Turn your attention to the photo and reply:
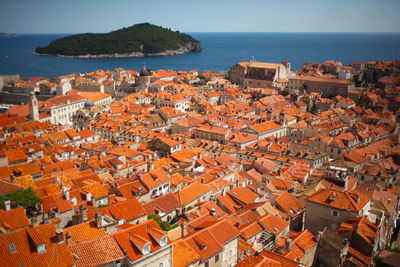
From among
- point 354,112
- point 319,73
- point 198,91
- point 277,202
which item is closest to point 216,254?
point 277,202

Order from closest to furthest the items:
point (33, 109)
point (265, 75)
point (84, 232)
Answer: point (84, 232), point (33, 109), point (265, 75)

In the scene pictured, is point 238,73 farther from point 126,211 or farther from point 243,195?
point 126,211

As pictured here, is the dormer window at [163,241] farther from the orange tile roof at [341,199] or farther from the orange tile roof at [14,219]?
the orange tile roof at [341,199]

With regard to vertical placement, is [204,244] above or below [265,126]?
above

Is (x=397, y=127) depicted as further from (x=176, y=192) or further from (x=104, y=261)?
(x=104, y=261)

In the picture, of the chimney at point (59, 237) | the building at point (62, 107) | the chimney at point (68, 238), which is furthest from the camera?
the building at point (62, 107)

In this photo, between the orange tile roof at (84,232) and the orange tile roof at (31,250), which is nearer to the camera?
the orange tile roof at (31,250)

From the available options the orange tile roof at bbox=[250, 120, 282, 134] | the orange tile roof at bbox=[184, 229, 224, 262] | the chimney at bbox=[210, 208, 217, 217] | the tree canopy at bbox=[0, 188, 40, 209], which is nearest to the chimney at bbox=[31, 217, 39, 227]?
the tree canopy at bbox=[0, 188, 40, 209]

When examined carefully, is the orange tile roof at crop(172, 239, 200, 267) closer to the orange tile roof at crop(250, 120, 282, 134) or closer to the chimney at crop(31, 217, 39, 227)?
the chimney at crop(31, 217, 39, 227)

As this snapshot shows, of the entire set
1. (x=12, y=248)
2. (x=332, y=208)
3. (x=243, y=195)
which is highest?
(x=12, y=248)

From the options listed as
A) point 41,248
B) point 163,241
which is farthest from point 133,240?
point 41,248

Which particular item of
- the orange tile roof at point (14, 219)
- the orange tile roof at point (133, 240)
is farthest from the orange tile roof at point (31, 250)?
the orange tile roof at point (14, 219)
